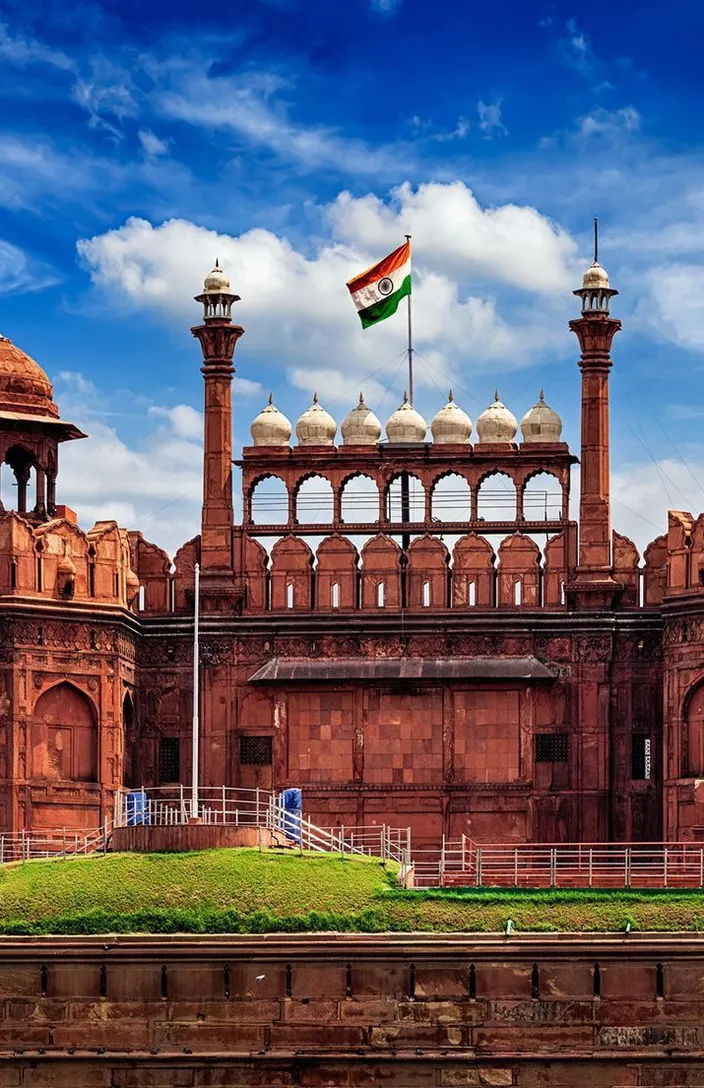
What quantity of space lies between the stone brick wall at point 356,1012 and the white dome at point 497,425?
66.3 feet

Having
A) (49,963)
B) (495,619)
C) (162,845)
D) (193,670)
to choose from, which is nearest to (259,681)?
(193,670)

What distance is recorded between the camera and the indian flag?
76.3 meters

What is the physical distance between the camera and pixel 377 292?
76.4m

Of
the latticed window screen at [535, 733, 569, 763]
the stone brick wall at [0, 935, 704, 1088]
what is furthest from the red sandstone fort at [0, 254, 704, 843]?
the stone brick wall at [0, 935, 704, 1088]

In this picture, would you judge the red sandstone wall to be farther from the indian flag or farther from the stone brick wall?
the stone brick wall

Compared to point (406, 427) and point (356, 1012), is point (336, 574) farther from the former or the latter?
point (356, 1012)

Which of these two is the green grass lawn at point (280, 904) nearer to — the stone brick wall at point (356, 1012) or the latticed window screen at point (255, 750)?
the stone brick wall at point (356, 1012)

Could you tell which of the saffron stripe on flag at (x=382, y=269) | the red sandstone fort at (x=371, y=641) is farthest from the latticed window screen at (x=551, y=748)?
the saffron stripe on flag at (x=382, y=269)

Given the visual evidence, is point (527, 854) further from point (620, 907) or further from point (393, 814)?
point (620, 907)

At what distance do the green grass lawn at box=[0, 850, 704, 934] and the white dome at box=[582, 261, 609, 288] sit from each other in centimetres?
1969

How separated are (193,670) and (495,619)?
7770 millimetres

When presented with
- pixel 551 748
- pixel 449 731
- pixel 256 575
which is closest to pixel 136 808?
pixel 256 575

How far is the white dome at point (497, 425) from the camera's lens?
75.9 metres

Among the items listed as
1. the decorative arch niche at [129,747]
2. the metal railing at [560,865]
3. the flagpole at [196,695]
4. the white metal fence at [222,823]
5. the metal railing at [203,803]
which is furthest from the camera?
the decorative arch niche at [129,747]
